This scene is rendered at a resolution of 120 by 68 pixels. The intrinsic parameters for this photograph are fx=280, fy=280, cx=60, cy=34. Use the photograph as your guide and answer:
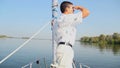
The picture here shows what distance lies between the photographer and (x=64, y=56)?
115 inches

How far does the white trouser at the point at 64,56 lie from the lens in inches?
115

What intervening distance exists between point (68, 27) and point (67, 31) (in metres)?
0.05

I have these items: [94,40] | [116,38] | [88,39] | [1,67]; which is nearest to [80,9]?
[1,67]

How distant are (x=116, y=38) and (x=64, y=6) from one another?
3861 inches

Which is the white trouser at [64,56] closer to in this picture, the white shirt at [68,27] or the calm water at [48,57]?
the white shirt at [68,27]

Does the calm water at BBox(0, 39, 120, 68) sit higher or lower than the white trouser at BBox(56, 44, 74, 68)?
lower

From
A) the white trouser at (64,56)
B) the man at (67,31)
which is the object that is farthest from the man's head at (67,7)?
the white trouser at (64,56)

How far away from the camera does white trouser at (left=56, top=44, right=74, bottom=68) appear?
291 cm

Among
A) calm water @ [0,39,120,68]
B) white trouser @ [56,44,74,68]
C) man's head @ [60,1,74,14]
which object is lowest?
calm water @ [0,39,120,68]

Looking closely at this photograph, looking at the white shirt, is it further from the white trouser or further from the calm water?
the calm water

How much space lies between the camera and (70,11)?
3.03 metres

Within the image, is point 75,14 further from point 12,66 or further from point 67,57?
point 12,66

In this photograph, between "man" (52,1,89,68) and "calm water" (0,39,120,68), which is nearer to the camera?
"man" (52,1,89,68)

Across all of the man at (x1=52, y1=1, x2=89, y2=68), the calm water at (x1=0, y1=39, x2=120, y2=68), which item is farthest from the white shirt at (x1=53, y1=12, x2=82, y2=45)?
the calm water at (x1=0, y1=39, x2=120, y2=68)
